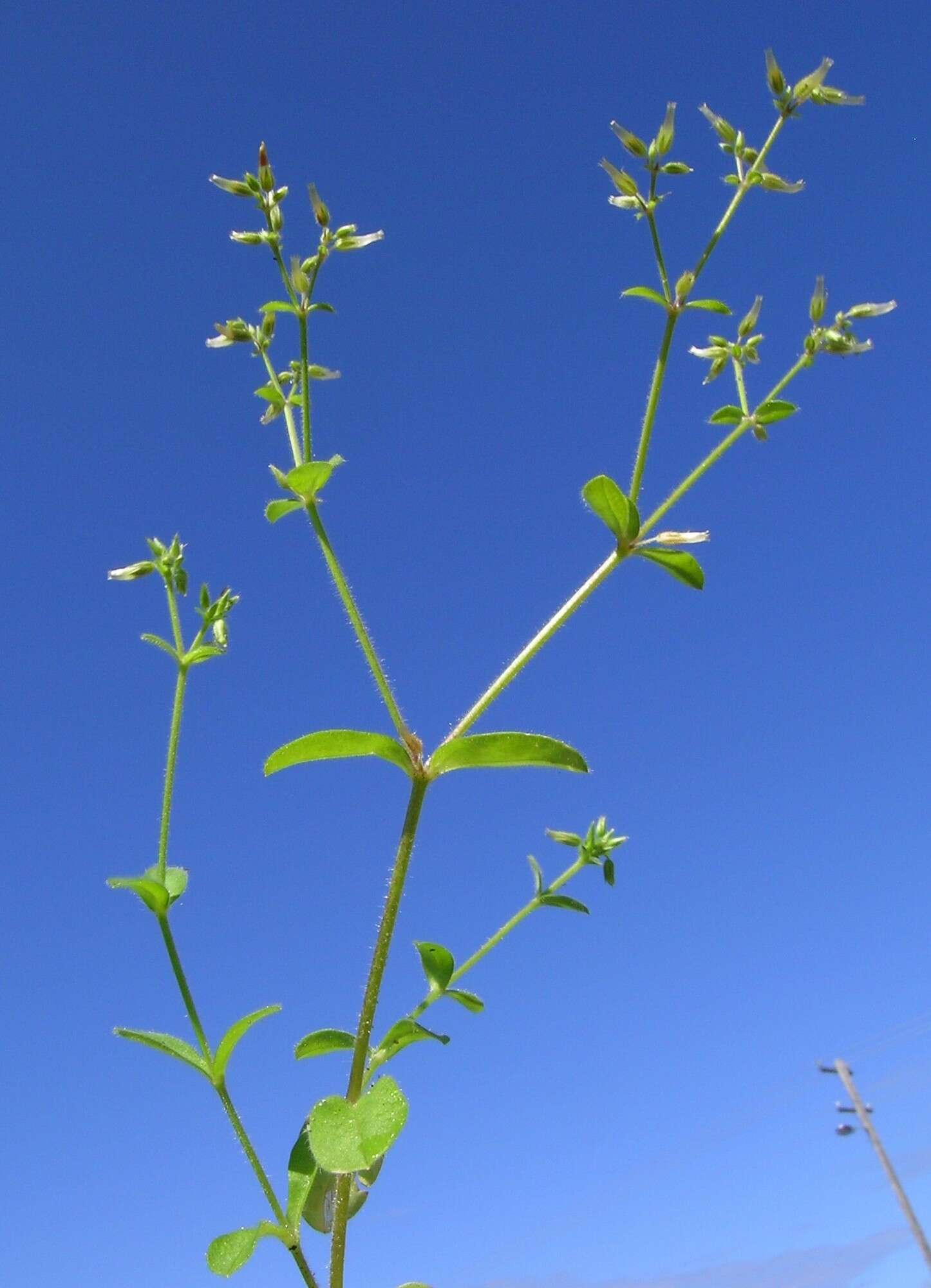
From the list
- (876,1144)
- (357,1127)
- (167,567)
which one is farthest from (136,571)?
(876,1144)

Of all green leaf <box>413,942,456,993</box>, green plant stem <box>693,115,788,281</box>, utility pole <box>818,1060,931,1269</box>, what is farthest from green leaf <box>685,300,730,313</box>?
utility pole <box>818,1060,931,1269</box>

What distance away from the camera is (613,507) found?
1.72 meters

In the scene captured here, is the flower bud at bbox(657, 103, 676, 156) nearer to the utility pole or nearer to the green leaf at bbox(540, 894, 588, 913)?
the green leaf at bbox(540, 894, 588, 913)

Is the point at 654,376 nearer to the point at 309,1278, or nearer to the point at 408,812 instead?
the point at 408,812

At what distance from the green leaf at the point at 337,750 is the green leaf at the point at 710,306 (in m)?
0.95

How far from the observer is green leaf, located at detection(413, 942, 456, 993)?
6.01 ft

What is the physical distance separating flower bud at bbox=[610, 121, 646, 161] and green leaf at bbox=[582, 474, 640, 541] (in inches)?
31.8

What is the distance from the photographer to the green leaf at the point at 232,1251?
1.52 meters

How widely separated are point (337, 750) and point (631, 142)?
1344 millimetres

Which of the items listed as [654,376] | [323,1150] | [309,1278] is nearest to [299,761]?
[323,1150]

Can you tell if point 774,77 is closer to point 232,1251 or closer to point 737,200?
point 737,200

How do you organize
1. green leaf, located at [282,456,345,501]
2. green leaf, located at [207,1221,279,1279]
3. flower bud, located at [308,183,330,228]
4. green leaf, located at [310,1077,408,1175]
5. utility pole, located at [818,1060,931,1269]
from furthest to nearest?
utility pole, located at [818,1060,931,1269]
flower bud, located at [308,183,330,228]
green leaf, located at [282,456,345,501]
green leaf, located at [207,1221,279,1279]
green leaf, located at [310,1077,408,1175]

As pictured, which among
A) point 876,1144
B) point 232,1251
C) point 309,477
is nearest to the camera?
point 232,1251

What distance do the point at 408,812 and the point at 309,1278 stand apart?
24.3 inches
